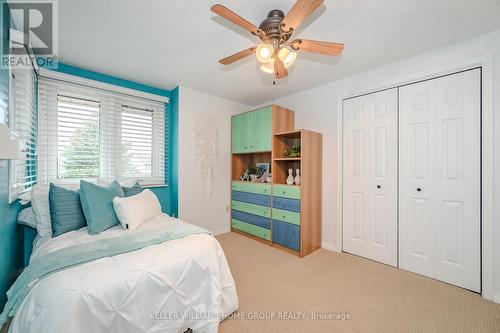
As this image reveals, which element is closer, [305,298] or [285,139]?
[305,298]

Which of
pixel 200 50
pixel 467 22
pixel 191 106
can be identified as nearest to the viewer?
pixel 467 22

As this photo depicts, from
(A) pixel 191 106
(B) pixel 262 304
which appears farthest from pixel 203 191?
(B) pixel 262 304

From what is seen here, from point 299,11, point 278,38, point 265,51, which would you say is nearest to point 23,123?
point 265,51

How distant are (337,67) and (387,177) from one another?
1.47 meters

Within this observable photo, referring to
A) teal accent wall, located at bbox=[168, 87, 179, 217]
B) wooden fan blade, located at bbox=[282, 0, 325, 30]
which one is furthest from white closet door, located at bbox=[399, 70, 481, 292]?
teal accent wall, located at bbox=[168, 87, 179, 217]

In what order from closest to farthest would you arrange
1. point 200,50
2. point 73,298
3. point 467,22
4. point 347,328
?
1. point 73,298
2. point 347,328
3. point 467,22
4. point 200,50

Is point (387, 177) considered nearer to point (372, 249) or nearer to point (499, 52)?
point (372, 249)

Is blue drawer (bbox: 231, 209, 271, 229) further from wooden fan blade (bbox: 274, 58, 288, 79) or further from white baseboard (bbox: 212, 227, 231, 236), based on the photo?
wooden fan blade (bbox: 274, 58, 288, 79)

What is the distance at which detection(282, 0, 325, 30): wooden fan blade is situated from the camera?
1156 mm

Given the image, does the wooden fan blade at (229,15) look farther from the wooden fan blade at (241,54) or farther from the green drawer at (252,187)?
the green drawer at (252,187)

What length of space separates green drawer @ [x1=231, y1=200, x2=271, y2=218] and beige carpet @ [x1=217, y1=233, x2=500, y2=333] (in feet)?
2.40

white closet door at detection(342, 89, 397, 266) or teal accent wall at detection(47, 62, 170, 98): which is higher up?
teal accent wall at detection(47, 62, 170, 98)

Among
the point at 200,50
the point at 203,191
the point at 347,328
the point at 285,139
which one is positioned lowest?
the point at 347,328

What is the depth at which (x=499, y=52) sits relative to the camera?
1820mm
